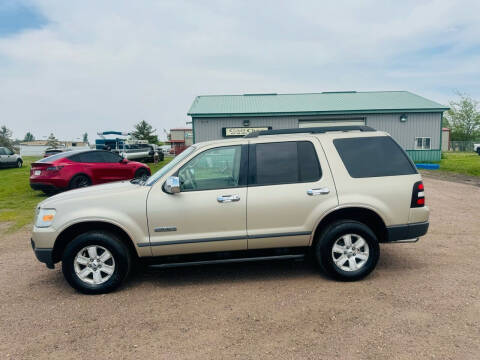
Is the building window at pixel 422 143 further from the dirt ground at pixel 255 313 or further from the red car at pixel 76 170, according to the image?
the dirt ground at pixel 255 313

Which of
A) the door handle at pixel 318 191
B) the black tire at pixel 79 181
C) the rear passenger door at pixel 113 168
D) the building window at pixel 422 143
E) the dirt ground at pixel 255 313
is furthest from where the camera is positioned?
the building window at pixel 422 143

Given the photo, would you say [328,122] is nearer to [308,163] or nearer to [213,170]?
[308,163]

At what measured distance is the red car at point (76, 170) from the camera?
1073cm

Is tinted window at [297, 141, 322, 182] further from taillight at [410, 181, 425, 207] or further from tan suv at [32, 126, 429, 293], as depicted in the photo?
taillight at [410, 181, 425, 207]

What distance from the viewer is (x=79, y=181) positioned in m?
11.2

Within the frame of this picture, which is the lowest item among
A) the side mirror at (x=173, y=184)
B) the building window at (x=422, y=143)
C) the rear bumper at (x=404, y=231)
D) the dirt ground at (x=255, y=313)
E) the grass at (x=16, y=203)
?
the dirt ground at (x=255, y=313)

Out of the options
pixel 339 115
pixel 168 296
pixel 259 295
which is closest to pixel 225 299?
pixel 259 295

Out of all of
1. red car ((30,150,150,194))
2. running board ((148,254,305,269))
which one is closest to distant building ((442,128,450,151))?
red car ((30,150,150,194))

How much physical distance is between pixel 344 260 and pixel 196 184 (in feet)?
6.86

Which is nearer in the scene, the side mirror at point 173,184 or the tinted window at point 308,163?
the side mirror at point 173,184

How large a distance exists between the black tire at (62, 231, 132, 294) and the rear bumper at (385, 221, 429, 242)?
329 cm

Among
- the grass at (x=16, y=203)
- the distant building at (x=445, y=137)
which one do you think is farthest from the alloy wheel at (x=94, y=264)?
the distant building at (x=445, y=137)

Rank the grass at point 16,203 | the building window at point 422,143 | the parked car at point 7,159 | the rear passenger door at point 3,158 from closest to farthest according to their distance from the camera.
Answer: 1. the grass at point 16,203
2. the rear passenger door at point 3,158
3. the parked car at point 7,159
4. the building window at point 422,143

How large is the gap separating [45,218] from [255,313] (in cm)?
269
